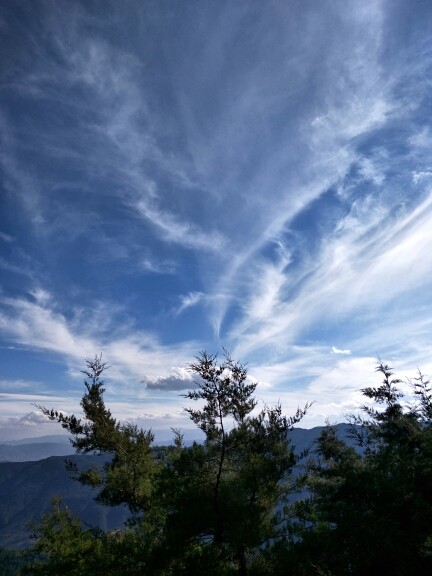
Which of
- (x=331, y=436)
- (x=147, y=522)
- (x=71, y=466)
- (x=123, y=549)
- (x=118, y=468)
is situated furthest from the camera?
(x=331, y=436)

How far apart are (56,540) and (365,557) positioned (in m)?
24.4

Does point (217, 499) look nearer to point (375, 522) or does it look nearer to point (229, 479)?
point (229, 479)

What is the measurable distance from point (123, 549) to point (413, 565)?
11321mm

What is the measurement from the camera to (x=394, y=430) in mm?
23844

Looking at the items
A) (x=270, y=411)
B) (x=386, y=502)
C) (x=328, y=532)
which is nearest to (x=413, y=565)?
(x=386, y=502)

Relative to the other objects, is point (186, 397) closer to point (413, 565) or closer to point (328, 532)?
point (328, 532)

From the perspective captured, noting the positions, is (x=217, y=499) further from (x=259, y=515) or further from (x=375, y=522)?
(x=375, y=522)

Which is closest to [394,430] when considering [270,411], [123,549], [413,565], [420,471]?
[420,471]

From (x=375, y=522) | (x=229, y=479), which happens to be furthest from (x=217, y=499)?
(x=375, y=522)

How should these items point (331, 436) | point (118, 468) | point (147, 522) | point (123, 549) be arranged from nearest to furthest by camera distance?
1. point (123, 549)
2. point (147, 522)
3. point (118, 468)
4. point (331, 436)

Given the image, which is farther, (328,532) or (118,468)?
(118,468)

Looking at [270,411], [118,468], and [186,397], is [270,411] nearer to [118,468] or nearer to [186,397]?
[186,397]

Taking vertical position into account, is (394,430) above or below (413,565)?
above

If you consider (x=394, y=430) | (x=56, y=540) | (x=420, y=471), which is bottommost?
(x=56, y=540)
